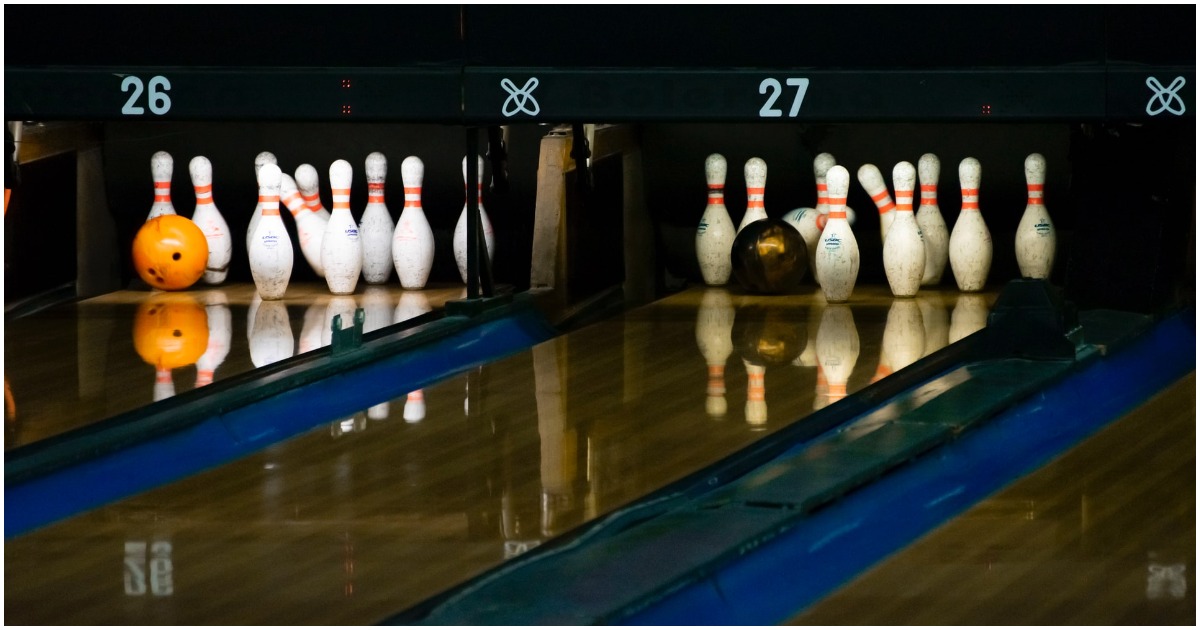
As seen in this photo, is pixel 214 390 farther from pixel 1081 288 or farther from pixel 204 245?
pixel 1081 288

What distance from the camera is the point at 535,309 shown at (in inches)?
146

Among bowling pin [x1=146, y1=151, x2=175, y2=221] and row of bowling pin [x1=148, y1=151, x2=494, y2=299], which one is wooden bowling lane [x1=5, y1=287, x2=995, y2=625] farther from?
bowling pin [x1=146, y1=151, x2=175, y2=221]

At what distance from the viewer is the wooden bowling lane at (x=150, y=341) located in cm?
287

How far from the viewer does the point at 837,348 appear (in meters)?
3.28

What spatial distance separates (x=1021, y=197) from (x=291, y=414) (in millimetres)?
2183

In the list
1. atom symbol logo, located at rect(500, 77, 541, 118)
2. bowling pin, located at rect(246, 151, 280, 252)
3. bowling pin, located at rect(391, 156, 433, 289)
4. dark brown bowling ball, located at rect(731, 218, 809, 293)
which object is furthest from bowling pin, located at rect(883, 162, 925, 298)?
bowling pin, located at rect(246, 151, 280, 252)

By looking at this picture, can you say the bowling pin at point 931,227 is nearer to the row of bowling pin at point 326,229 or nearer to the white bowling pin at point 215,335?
the row of bowling pin at point 326,229

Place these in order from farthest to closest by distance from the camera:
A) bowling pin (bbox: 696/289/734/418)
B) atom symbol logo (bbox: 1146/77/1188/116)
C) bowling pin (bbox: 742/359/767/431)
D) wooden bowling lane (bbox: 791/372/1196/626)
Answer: atom symbol logo (bbox: 1146/77/1188/116), bowling pin (bbox: 696/289/734/418), bowling pin (bbox: 742/359/767/431), wooden bowling lane (bbox: 791/372/1196/626)

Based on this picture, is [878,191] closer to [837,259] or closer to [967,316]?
[837,259]

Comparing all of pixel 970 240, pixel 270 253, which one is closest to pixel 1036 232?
pixel 970 240

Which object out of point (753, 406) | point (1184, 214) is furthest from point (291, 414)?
point (1184, 214)

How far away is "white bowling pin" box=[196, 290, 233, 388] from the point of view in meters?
3.08

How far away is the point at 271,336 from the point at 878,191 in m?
1.54

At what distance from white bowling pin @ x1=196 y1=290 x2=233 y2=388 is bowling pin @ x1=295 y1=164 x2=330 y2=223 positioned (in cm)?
33
